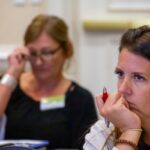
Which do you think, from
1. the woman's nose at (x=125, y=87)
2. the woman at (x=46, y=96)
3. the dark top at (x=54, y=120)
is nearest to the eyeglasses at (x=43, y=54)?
the woman at (x=46, y=96)

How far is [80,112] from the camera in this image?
2.42 m

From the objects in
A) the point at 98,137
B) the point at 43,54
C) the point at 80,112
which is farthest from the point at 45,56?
the point at 98,137

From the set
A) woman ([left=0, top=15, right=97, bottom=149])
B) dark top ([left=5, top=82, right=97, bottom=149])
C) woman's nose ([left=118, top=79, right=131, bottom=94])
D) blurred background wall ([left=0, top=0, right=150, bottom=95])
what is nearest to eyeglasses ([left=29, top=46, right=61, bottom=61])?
woman ([left=0, top=15, right=97, bottom=149])

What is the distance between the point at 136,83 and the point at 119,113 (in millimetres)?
127

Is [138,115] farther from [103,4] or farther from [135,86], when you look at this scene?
[103,4]

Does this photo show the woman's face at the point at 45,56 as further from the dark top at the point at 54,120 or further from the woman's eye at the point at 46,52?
the dark top at the point at 54,120

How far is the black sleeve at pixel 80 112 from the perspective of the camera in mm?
2379

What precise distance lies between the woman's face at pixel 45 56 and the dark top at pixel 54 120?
6.5 inches

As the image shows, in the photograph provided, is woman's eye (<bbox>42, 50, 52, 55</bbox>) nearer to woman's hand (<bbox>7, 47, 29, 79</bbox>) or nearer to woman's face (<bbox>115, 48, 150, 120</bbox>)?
woman's hand (<bbox>7, 47, 29, 79</bbox>)

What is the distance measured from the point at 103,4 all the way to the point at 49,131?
1412mm

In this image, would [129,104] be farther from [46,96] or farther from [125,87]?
[46,96]

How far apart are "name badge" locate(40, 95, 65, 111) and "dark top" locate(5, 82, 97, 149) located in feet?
0.06

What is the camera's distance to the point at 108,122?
158 centimetres

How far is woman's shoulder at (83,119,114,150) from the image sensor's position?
153 centimetres
